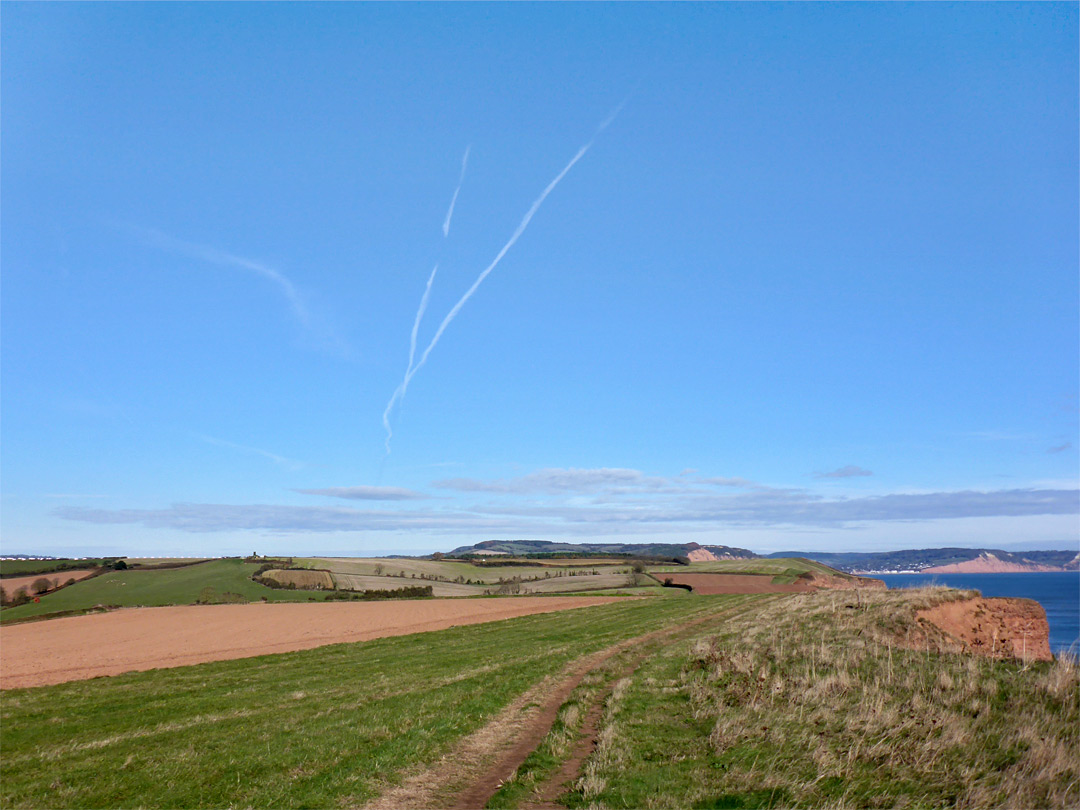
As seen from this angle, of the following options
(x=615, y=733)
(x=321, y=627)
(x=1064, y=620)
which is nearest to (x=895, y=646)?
(x=615, y=733)

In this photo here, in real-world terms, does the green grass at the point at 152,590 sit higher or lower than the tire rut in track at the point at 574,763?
lower

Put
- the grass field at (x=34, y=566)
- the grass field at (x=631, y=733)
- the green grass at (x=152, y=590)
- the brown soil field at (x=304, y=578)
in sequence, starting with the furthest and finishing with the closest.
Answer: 1. the brown soil field at (x=304, y=578)
2. the grass field at (x=34, y=566)
3. the green grass at (x=152, y=590)
4. the grass field at (x=631, y=733)

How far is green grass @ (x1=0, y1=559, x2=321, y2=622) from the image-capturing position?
8219 cm

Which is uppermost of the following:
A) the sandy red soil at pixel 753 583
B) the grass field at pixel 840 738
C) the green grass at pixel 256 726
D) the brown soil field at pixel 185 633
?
the grass field at pixel 840 738

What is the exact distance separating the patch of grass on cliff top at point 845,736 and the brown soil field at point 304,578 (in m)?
96.8

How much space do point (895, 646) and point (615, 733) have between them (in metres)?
13.8

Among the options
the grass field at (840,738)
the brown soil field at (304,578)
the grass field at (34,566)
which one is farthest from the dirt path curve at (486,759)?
the grass field at (34,566)

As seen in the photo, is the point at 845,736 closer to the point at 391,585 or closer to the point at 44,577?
the point at 391,585

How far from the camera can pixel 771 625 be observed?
31469mm

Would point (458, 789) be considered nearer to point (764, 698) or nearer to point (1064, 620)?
point (764, 698)

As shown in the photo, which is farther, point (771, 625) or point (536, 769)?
point (771, 625)

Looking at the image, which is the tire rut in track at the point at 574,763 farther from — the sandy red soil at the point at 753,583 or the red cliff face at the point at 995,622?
the sandy red soil at the point at 753,583

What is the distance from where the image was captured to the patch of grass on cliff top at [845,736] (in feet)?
31.9

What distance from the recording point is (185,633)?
49875 millimetres
